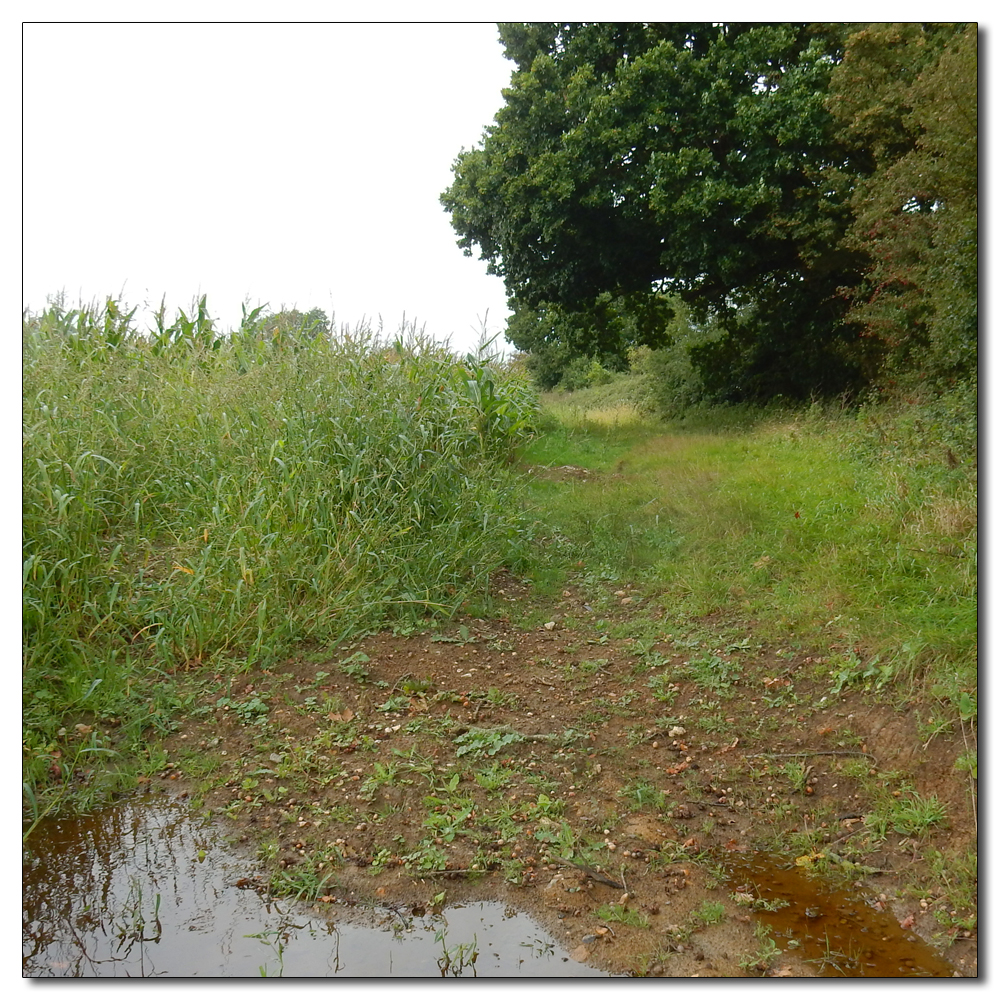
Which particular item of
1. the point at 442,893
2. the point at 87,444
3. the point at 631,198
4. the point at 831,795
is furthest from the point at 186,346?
the point at 831,795

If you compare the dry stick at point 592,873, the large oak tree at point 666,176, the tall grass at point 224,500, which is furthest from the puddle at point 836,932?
the large oak tree at point 666,176

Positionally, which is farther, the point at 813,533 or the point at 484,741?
the point at 813,533

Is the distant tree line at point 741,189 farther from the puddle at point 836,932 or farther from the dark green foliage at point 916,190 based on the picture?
the puddle at point 836,932

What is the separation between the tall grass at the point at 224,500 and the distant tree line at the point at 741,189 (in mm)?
1207

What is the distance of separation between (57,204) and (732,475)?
4.68 metres

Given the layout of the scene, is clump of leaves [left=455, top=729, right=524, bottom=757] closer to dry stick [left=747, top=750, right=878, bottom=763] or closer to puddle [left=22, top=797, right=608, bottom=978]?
puddle [left=22, top=797, right=608, bottom=978]

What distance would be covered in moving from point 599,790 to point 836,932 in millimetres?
861

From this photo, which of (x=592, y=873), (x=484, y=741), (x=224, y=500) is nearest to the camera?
(x=592, y=873)

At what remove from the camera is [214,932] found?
1.92 m

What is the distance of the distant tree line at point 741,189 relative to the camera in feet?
10.8

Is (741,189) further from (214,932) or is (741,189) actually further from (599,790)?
(214,932)

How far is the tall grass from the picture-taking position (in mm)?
3074

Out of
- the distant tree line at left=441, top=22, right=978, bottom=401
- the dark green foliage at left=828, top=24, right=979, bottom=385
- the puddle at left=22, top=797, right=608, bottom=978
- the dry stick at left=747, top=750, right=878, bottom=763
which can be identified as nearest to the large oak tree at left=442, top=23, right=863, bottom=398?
the distant tree line at left=441, top=22, right=978, bottom=401

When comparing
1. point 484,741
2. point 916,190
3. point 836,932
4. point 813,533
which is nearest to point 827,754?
point 836,932
